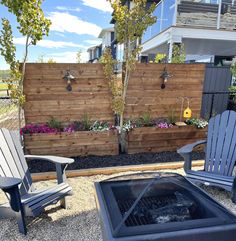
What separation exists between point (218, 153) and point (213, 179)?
53 cm

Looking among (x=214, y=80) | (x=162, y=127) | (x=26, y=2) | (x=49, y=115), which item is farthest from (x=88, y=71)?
(x=214, y=80)

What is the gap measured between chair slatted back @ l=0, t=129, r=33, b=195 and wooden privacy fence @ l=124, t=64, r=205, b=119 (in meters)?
2.07

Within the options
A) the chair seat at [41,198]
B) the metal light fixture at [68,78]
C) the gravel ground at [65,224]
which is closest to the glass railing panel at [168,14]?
the metal light fixture at [68,78]

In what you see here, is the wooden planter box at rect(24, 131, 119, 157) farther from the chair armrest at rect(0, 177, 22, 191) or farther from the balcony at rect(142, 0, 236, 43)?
the balcony at rect(142, 0, 236, 43)

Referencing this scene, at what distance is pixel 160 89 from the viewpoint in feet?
13.5

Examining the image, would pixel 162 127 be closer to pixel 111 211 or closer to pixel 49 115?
pixel 49 115

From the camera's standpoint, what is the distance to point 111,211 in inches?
59.2

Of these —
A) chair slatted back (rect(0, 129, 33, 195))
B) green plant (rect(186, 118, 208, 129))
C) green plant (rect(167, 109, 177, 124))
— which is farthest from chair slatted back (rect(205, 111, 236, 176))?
chair slatted back (rect(0, 129, 33, 195))

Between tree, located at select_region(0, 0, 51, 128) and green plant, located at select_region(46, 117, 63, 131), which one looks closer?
tree, located at select_region(0, 0, 51, 128)

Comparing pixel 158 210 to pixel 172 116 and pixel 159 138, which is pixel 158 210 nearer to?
pixel 159 138

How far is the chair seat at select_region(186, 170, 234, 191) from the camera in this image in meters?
2.35

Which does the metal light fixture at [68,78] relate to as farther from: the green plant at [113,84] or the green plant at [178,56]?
the green plant at [178,56]

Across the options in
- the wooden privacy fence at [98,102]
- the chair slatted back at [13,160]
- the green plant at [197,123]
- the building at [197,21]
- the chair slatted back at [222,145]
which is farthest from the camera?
the building at [197,21]

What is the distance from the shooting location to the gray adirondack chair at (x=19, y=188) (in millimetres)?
1804
